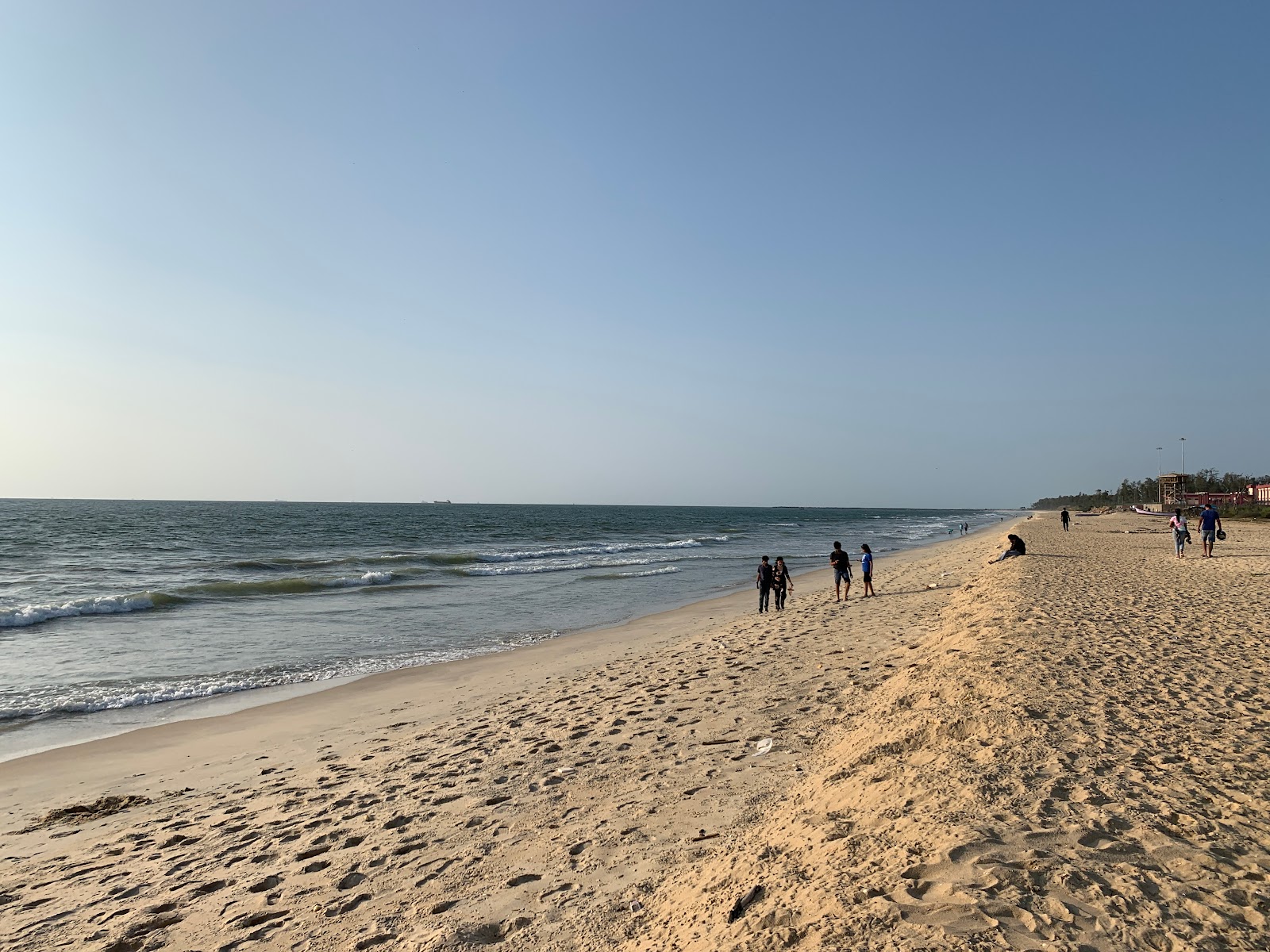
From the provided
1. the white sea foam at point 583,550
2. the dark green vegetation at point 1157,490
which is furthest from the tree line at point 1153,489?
the white sea foam at point 583,550

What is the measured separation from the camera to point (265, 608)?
21.0 metres

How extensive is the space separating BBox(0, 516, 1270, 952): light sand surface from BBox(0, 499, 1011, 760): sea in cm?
237

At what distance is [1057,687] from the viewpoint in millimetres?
6973

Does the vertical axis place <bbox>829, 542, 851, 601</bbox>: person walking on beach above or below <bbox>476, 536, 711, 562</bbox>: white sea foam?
above

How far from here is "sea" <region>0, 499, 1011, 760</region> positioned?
38.1 ft

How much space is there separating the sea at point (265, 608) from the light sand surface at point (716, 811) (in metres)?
2.37

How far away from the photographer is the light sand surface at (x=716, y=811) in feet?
11.5

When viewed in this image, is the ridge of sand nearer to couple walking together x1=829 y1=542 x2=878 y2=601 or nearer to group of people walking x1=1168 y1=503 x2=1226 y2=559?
couple walking together x1=829 y1=542 x2=878 y2=601

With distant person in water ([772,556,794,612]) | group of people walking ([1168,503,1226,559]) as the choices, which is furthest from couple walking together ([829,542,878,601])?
group of people walking ([1168,503,1226,559])

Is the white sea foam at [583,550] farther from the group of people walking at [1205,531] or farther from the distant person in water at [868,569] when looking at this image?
the group of people walking at [1205,531]

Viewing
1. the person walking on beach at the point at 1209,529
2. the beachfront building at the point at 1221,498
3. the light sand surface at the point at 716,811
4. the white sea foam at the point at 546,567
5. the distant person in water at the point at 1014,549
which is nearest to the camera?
the light sand surface at the point at 716,811

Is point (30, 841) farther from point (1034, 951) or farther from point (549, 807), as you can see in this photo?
point (1034, 951)

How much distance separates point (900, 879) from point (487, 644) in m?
12.8

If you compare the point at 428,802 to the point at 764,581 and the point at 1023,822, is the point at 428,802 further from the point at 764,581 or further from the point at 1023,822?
the point at 764,581
